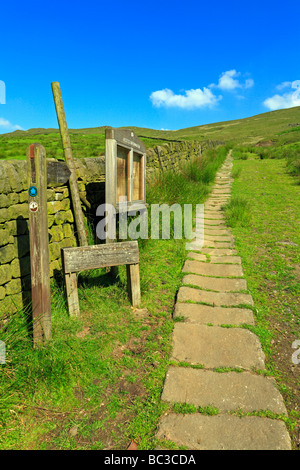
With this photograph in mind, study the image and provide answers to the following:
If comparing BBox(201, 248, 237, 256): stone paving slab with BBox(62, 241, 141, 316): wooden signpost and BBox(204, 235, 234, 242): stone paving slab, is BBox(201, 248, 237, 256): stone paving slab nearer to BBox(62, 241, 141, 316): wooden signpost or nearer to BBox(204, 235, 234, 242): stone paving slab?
BBox(204, 235, 234, 242): stone paving slab

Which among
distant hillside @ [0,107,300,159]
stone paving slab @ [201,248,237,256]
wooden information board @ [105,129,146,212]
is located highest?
distant hillside @ [0,107,300,159]

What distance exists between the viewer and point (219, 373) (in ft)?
7.91

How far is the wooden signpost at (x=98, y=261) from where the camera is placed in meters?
3.04

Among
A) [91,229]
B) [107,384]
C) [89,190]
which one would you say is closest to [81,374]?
[107,384]

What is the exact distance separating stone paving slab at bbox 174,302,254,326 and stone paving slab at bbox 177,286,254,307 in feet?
0.35

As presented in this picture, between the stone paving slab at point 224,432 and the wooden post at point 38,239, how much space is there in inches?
49.4

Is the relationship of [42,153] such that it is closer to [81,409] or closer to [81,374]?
[81,374]

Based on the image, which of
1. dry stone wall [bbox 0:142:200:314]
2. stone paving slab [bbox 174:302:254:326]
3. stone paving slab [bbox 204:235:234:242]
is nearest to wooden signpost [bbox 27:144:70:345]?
dry stone wall [bbox 0:142:200:314]

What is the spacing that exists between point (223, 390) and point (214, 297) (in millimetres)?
1432

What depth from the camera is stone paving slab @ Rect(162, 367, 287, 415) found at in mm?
2094

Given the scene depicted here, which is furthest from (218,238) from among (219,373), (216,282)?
(219,373)

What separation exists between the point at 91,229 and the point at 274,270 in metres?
2.64

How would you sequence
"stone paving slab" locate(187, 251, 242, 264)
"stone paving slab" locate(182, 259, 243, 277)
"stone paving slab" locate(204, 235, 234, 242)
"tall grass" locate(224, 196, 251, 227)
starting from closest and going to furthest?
"stone paving slab" locate(182, 259, 243, 277)
"stone paving slab" locate(187, 251, 242, 264)
"stone paving slab" locate(204, 235, 234, 242)
"tall grass" locate(224, 196, 251, 227)

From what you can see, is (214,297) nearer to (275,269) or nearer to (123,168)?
(275,269)
